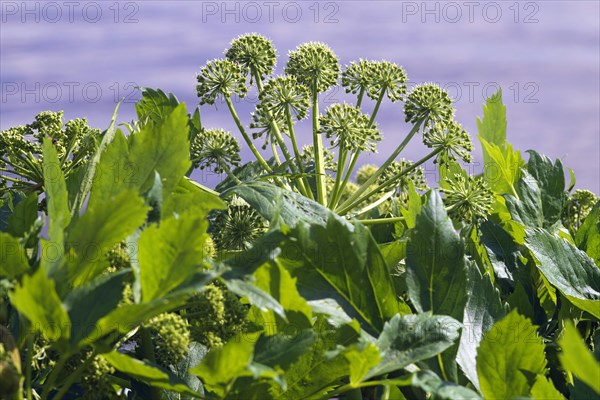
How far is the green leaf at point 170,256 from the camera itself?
3.99 feet

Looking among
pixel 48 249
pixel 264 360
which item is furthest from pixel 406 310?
pixel 48 249

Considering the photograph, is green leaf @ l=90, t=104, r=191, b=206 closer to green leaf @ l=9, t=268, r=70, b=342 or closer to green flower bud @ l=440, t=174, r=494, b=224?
green leaf @ l=9, t=268, r=70, b=342

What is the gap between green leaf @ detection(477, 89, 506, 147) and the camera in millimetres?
3004

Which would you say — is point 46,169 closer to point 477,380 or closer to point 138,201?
point 138,201

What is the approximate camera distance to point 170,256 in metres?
1.22

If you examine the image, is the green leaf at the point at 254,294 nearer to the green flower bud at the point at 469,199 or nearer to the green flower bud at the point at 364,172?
the green flower bud at the point at 469,199

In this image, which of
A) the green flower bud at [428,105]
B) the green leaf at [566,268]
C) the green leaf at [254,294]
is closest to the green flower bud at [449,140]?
the green flower bud at [428,105]

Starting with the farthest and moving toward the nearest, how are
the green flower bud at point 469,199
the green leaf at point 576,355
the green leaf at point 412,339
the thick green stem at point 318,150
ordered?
the thick green stem at point 318,150, the green flower bud at point 469,199, the green leaf at point 412,339, the green leaf at point 576,355

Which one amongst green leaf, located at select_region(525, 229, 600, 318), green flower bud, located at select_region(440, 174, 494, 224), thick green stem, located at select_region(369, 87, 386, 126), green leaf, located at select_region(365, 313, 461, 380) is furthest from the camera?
thick green stem, located at select_region(369, 87, 386, 126)

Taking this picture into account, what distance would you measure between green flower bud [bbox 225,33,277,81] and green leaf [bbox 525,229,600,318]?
1.58 m

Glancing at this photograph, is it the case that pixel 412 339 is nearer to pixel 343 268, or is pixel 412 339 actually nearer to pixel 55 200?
pixel 343 268

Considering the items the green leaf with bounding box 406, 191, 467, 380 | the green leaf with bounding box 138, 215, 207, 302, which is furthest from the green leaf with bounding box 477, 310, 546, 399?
the green leaf with bounding box 138, 215, 207, 302

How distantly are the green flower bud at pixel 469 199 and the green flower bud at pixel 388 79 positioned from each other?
0.68 meters

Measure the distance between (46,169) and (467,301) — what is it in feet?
2.93
